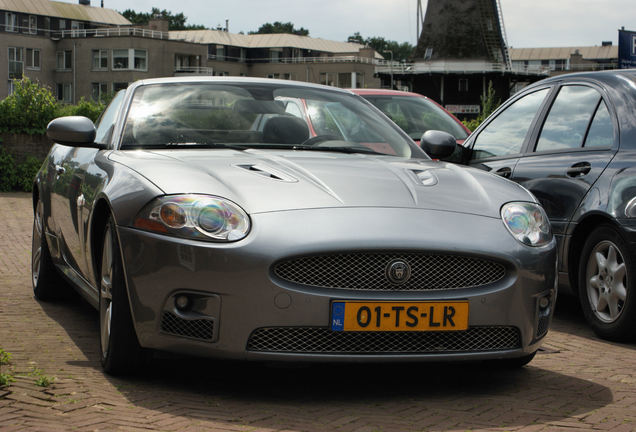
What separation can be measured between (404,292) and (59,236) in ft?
9.21

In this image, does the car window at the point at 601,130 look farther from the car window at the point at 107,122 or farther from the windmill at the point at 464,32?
the windmill at the point at 464,32

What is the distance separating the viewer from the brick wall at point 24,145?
2009cm

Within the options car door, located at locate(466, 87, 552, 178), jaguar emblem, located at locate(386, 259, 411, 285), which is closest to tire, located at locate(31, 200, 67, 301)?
car door, located at locate(466, 87, 552, 178)

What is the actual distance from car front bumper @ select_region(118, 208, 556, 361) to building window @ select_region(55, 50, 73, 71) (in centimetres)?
8466

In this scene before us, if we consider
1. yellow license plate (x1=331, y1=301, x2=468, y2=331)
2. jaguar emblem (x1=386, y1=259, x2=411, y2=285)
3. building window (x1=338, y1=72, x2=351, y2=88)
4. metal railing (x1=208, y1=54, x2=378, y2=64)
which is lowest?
yellow license plate (x1=331, y1=301, x2=468, y2=331)

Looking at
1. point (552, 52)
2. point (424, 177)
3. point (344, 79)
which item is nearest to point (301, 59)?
point (344, 79)

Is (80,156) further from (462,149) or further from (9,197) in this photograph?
(9,197)

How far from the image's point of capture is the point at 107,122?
19.5ft

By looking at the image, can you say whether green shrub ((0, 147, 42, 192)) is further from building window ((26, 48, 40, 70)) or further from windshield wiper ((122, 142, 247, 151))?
building window ((26, 48, 40, 70))

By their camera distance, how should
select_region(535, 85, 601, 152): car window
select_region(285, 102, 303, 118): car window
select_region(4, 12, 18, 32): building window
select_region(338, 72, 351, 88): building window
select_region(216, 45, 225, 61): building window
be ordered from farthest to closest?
select_region(216, 45, 225, 61): building window
select_region(338, 72, 351, 88): building window
select_region(4, 12, 18, 32): building window
select_region(535, 85, 601, 152): car window
select_region(285, 102, 303, 118): car window

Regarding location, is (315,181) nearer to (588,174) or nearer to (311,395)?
(311,395)

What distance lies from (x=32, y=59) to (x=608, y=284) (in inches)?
3321

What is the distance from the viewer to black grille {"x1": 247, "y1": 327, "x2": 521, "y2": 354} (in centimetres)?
394

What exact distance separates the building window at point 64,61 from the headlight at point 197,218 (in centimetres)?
8463
